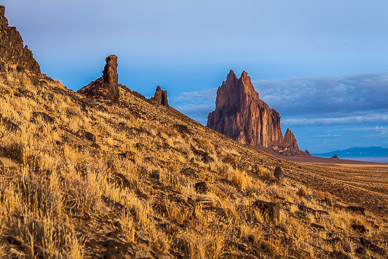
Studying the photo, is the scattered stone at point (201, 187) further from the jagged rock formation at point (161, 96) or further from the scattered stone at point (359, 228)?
the jagged rock formation at point (161, 96)

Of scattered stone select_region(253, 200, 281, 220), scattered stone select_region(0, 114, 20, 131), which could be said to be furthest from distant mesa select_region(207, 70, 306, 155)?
scattered stone select_region(0, 114, 20, 131)

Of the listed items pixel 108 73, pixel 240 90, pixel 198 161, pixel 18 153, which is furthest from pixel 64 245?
pixel 240 90

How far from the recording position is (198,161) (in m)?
14.4

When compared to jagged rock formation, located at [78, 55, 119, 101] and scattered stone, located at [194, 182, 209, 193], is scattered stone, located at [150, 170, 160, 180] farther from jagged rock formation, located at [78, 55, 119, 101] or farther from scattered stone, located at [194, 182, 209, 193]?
jagged rock formation, located at [78, 55, 119, 101]

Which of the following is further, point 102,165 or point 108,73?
point 108,73

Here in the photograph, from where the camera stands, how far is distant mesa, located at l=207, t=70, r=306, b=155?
158 metres

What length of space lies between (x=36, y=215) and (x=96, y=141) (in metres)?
7.10

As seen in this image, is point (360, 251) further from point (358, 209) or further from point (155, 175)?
point (358, 209)

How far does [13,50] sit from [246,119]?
142 metres

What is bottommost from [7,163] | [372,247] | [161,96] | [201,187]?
[372,247]

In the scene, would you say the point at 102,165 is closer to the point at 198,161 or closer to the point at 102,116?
the point at 198,161

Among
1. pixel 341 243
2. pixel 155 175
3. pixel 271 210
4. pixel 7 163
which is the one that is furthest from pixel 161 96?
pixel 7 163

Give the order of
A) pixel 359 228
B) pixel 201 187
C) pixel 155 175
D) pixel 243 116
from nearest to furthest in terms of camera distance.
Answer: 1. pixel 155 175
2. pixel 201 187
3. pixel 359 228
4. pixel 243 116

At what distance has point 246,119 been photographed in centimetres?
15938
